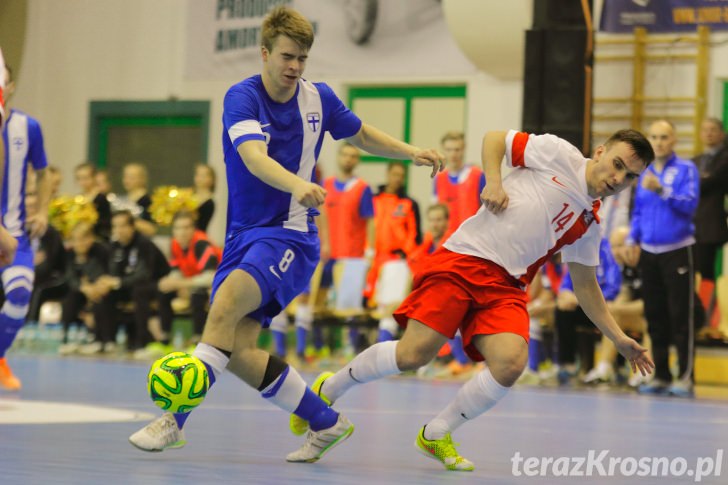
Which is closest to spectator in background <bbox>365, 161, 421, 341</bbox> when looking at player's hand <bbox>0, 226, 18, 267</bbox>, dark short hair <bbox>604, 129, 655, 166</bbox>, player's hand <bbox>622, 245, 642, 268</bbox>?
player's hand <bbox>622, 245, 642, 268</bbox>

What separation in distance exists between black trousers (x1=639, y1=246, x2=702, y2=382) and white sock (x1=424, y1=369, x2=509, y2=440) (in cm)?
516

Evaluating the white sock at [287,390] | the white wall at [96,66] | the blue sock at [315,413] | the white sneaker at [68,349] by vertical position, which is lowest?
the white sneaker at [68,349]

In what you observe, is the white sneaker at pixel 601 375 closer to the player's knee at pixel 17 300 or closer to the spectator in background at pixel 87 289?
the player's knee at pixel 17 300

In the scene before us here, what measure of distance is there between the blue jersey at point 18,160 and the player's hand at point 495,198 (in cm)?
352

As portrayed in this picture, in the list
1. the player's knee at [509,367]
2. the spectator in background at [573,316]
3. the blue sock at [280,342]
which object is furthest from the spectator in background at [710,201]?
the player's knee at [509,367]

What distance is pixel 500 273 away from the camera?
16.7ft

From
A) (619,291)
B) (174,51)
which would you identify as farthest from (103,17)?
(619,291)

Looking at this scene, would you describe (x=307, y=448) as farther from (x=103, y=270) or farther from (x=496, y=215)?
(x=103, y=270)

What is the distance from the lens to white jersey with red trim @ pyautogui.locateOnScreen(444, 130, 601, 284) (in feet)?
16.6

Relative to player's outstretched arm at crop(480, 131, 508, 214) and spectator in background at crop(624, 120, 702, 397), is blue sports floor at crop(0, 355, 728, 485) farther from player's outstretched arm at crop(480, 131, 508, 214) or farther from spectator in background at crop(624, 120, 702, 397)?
player's outstretched arm at crop(480, 131, 508, 214)

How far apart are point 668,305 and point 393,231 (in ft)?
10.3

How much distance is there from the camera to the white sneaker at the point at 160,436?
4.72 metres

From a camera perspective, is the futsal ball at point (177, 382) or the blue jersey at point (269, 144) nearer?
the futsal ball at point (177, 382)

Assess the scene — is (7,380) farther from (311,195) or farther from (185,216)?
(185,216)
